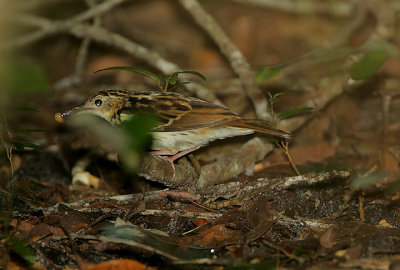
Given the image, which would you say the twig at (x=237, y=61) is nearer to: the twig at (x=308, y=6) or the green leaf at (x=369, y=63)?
the green leaf at (x=369, y=63)

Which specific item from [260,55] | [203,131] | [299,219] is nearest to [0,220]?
[203,131]

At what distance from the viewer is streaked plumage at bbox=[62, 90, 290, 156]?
5492 millimetres

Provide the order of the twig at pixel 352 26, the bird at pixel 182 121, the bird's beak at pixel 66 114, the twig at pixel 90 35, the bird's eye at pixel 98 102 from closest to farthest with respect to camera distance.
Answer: the bird at pixel 182 121 < the bird's beak at pixel 66 114 < the bird's eye at pixel 98 102 < the twig at pixel 90 35 < the twig at pixel 352 26

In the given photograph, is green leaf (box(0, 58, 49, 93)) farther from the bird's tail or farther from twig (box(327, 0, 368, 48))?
twig (box(327, 0, 368, 48))

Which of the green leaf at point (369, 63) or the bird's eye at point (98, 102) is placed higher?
the bird's eye at point (98, 102)

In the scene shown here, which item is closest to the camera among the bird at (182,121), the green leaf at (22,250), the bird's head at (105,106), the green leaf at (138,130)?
the green leaf at (138,130)

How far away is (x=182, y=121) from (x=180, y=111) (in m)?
0.13

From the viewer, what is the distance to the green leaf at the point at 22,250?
399cm

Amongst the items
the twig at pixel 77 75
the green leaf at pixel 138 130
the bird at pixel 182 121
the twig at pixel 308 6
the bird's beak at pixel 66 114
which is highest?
the twig at pixel 308 6

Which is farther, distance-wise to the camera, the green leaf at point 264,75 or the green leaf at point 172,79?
the green leaf at point 264,75

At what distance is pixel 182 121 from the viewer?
5574mm

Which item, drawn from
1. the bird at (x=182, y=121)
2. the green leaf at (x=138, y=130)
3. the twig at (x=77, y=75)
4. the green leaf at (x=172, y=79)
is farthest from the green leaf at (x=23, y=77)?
the twig at (x=77, y=75)

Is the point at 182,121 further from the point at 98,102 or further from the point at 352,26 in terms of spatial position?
the point at 352,26

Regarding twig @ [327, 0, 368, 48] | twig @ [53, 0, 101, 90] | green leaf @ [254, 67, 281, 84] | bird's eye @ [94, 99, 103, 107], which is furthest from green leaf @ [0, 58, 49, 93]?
twig @ [327, 0, 368, 48]
